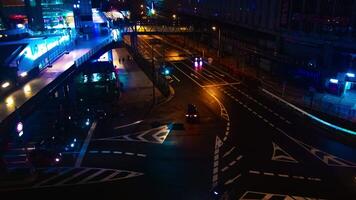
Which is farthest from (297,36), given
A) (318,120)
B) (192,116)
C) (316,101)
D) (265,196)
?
(265,196)

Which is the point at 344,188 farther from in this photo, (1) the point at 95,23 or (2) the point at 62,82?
(1) the point at 95,23

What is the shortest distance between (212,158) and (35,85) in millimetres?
21464

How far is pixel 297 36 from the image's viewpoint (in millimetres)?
55312

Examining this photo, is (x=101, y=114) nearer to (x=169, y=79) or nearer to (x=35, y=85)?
(x=35, y=85)

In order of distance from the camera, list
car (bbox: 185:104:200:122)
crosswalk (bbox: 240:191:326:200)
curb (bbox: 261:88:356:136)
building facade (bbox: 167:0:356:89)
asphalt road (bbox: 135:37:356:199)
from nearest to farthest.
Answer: crosswalk (bbox: 240:191:326:200) < asphalt road (bbox: 135:37:356:199) < curb (bbox: 261:88:356:136) < car (bbox: 185:104:200:122) < building facade (bbox: 167:0:356:89)

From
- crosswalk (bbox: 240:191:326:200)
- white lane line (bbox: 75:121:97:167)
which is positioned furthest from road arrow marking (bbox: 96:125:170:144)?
crosswalk (bbox: 240:191:326:200)

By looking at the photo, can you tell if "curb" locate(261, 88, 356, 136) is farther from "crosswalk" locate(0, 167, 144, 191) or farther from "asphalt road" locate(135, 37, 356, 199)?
"crosswalk" locate(0, 167, 144, 191)

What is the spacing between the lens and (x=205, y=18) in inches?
3730

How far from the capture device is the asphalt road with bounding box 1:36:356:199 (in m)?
24.7

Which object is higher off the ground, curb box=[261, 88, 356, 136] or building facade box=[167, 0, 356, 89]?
building facade box=[167, 0, 356, 89]

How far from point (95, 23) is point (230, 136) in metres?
56.9

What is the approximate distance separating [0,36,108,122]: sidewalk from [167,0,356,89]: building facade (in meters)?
37.5

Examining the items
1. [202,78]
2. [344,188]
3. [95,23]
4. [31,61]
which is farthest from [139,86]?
[344,188]

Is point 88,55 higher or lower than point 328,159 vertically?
higher
